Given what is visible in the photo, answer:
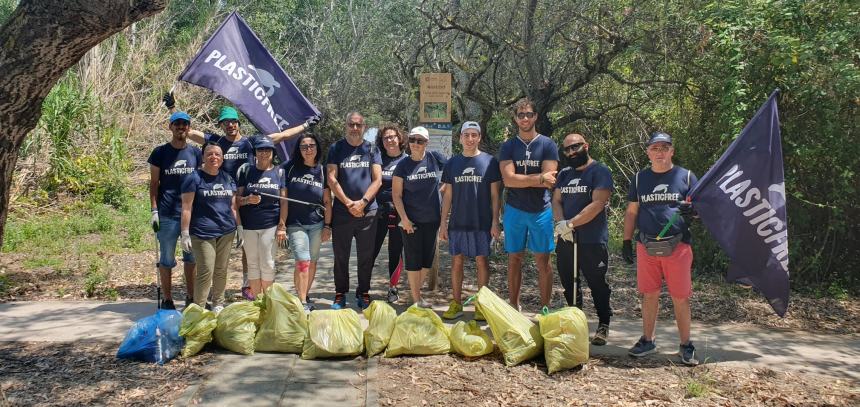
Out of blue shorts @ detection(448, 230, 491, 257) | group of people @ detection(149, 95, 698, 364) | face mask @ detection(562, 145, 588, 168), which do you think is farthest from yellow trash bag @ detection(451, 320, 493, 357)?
face mask @ detection(562, 145, 588, 168)

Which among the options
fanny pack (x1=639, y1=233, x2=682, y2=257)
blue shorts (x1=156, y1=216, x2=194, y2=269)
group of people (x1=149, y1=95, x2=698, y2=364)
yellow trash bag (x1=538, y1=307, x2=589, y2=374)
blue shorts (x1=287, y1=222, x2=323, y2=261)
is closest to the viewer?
yellow trash bag (x1=538, y1=307, x2=589, y2=374)

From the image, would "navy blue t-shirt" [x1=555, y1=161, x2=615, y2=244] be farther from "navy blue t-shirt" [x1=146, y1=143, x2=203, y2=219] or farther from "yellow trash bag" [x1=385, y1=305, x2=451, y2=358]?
"navy blue t-shirt" [x1=146, y1=143, x2=203, y2=219]

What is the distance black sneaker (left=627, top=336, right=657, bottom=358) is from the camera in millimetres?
5793

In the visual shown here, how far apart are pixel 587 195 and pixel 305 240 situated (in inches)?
104

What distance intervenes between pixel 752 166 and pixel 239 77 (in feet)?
17.1

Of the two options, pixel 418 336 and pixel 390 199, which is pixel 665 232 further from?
pixel 390 199

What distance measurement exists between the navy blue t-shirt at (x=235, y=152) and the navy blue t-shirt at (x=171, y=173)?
422 millimetres

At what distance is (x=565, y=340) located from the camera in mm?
5281

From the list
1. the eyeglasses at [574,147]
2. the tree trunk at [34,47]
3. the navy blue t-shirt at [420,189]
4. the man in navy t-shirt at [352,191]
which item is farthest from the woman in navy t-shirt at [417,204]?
the tree trunk at [34,47]

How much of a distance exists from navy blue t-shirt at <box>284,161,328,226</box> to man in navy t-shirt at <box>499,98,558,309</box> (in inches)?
69.6

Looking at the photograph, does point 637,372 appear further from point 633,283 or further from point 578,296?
point 633,283

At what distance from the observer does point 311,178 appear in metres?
6.91

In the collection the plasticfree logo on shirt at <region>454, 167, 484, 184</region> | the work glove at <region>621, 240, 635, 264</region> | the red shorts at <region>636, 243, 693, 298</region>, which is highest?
the plasticfree logo on shirt at <region>454, 167, 484, 184</region>

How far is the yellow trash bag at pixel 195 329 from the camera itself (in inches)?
217
